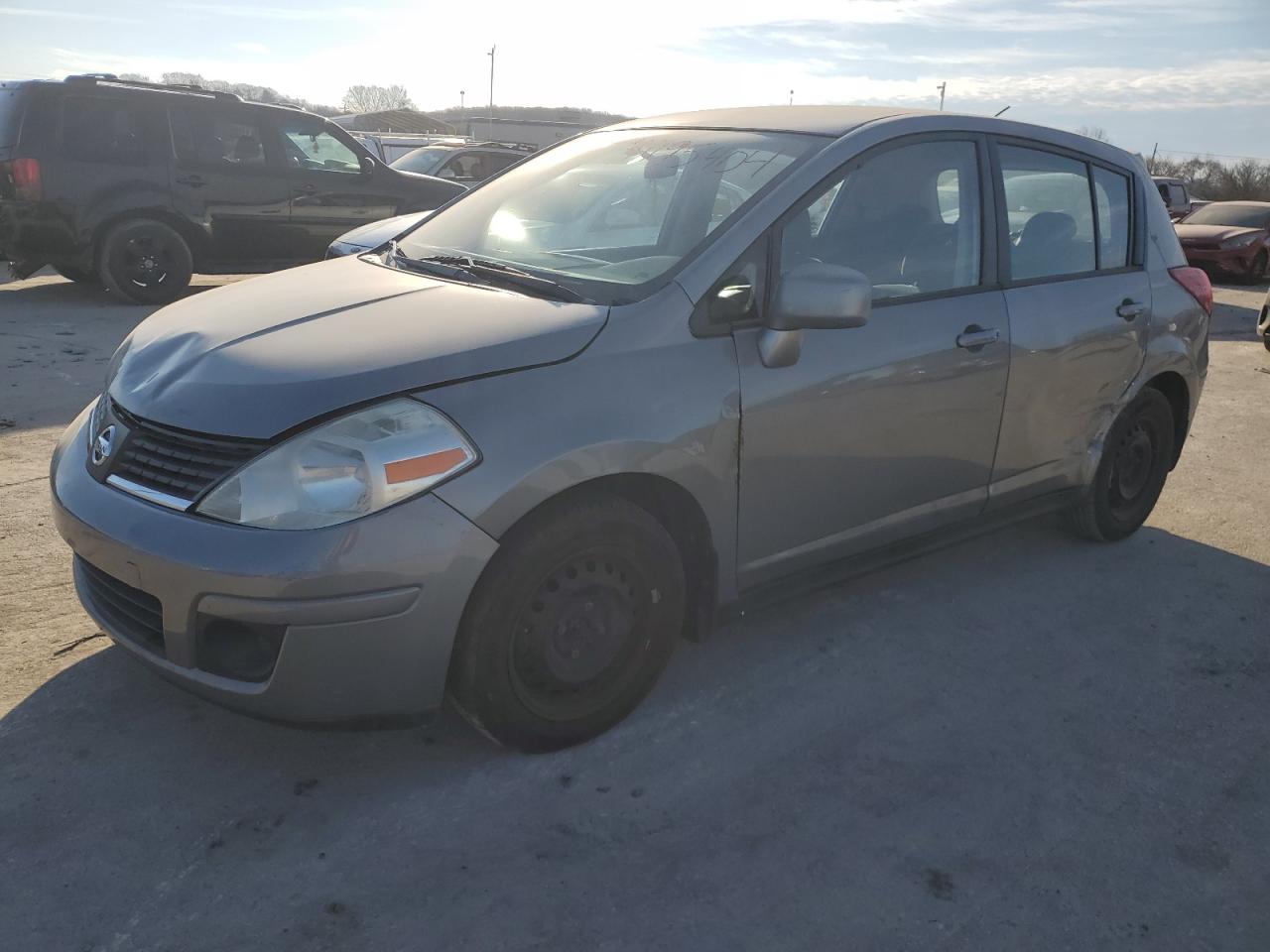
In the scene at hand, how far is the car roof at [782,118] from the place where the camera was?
140 inches

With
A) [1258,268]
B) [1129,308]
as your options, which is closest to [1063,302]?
[1129,308]

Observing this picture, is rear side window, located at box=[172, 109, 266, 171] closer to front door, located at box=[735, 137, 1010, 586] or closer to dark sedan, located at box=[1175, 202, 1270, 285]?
front door, located at box=[735, 137, 1010, 586]

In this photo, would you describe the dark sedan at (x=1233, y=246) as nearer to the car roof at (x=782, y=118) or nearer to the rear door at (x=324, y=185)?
the rear door at (x=324, y=185)

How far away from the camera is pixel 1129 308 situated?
4.36 m

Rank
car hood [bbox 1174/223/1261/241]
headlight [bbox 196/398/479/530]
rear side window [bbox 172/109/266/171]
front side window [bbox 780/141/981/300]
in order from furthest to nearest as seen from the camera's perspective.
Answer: car hood [bbox 1174/223/1261/241], rear side window [bbox 172/109/266/171], front side window [bbox 780/141/981/300], headlight [bbox 196/398/479/530]

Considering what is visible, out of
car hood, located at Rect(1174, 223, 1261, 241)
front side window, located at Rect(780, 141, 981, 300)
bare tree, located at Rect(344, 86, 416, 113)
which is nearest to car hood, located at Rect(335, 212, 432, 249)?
front side window, located at Rect(780, 141, 981, 300)

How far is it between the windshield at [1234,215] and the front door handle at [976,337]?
664 inches

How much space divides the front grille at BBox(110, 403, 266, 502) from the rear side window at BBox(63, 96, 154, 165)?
751 cm

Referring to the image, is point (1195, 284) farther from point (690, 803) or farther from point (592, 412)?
point (690, 803)

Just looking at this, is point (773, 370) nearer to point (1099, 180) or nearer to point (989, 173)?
point (989, 173)

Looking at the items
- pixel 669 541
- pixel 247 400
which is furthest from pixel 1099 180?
pixel 247 400

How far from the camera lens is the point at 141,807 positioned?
2668 mm

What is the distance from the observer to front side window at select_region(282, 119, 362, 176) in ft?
33.5

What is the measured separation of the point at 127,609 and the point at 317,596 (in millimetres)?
615
